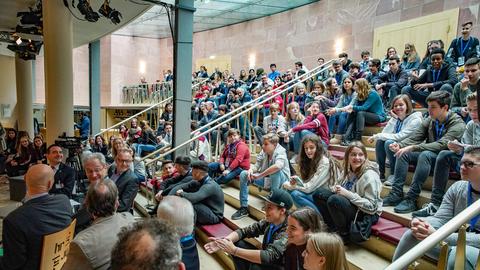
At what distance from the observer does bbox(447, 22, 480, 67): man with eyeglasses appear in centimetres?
541

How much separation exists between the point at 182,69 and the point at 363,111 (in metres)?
2.69

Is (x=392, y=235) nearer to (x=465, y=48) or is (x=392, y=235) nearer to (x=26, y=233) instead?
(x=26, y=233)

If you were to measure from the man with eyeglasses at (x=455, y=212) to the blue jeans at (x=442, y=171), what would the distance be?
478mm

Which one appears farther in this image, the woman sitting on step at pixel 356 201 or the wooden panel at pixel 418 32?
the wooden panel at pixel 418 32

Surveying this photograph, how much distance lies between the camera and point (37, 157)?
6406 millimetres

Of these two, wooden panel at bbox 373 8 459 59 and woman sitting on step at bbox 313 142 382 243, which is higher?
wooden panel at bbox 373 8 459 59

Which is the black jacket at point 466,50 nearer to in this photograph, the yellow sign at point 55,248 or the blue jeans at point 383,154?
the blue jeans at point 383,154

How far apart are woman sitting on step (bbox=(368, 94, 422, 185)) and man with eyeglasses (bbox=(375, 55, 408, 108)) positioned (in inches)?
76.6

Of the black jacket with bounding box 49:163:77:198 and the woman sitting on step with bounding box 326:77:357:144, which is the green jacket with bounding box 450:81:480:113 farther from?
the black jacket with bounding box 49:163:77:198

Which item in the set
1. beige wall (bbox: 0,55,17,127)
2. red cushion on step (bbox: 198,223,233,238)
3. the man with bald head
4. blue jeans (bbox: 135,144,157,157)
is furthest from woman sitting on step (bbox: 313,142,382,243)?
beige wall (bbox: 0,55,17,127)

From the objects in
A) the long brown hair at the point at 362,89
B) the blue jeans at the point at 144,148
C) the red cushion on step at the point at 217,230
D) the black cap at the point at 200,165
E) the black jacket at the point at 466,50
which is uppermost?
the black jacket at the point at 466,50

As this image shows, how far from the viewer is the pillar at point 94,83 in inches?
338

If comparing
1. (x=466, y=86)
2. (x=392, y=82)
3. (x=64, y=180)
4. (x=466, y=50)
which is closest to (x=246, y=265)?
(x=64, y=180)

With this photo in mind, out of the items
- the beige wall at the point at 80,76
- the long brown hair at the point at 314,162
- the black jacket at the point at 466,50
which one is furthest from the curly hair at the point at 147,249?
the beige wall at the point at 80,76
